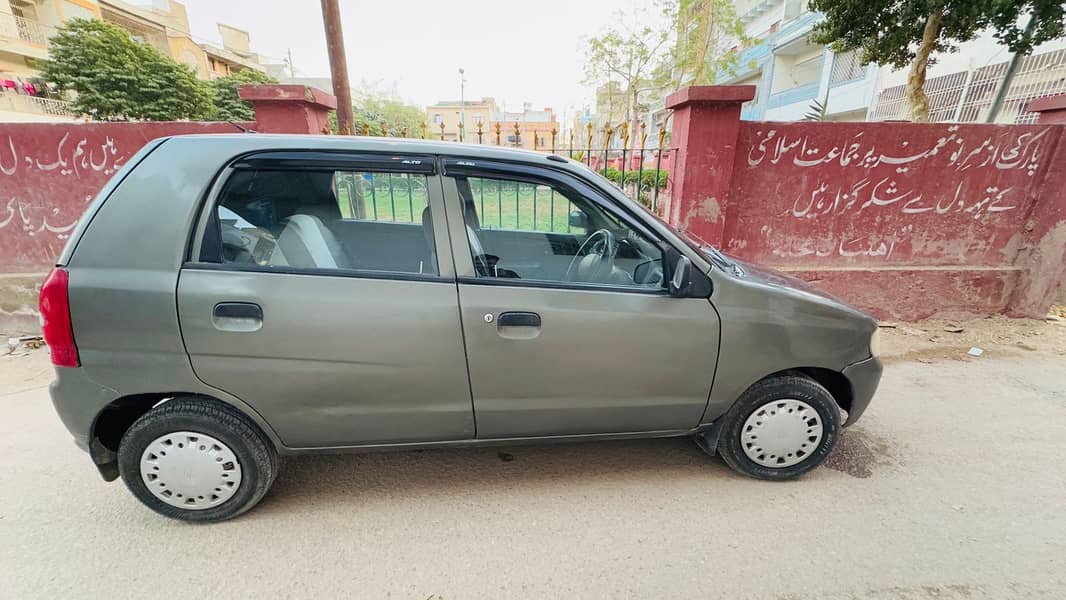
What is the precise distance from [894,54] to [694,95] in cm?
503

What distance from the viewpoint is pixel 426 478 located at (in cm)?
240

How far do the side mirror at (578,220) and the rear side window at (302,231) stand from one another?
1006mm

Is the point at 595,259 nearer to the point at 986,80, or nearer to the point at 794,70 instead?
the point at 986,80

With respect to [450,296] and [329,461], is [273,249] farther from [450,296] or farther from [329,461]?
[329,461]

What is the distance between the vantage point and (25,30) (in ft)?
65.3

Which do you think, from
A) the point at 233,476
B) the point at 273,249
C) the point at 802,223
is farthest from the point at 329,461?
the point at 802,223

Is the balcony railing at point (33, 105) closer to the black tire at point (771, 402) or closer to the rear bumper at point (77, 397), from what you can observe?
the rear bumper at point (77, 397)

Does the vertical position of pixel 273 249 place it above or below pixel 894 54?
below

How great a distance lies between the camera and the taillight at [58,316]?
1.72 meters

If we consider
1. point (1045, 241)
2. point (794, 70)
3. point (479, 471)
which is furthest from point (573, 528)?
point (794, 70)

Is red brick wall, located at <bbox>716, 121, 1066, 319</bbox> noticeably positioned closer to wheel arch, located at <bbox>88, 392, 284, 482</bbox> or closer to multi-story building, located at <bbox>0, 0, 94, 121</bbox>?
wheel arch, located at <bbox>88, 392, 284, 482</bbox>

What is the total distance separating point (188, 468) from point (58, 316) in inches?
30.9

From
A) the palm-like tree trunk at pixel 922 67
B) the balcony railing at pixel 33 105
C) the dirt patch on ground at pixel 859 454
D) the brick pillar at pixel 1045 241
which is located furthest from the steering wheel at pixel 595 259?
the balcony railing at pixel 33 105

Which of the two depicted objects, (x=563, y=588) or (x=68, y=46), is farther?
(x=68, y=46)
